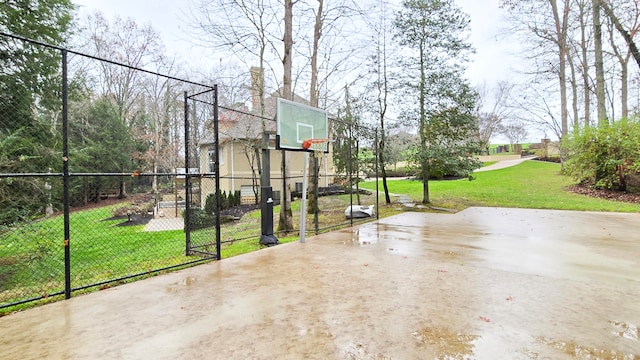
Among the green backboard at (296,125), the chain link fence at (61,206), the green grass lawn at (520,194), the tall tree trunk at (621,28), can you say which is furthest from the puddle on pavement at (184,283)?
the tall tree trunk at (621,28)

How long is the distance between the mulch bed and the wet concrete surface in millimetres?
8168

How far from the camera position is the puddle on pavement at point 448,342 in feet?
A: 6.38

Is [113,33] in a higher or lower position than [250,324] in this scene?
higher

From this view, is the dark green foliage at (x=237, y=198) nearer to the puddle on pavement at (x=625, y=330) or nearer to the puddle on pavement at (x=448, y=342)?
the puddle on pavement at (x=448, y=342)

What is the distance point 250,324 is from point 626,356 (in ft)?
8.16

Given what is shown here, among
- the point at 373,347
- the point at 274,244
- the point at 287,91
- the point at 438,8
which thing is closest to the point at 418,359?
the point at 373,347

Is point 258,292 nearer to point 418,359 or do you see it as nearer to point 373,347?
point 373,347

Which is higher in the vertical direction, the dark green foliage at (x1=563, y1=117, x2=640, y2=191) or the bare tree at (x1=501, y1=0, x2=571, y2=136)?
the bare tree at (x1=501, y1=0, x2=571, y2=136)

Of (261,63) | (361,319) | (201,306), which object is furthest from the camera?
(261,63)

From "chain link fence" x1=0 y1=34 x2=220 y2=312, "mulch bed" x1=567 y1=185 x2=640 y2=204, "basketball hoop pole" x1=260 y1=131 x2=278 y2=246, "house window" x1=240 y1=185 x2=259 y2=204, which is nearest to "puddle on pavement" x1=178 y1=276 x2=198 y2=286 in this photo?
"chain link fence" x1=0 y1=34 x2=220 y2=312

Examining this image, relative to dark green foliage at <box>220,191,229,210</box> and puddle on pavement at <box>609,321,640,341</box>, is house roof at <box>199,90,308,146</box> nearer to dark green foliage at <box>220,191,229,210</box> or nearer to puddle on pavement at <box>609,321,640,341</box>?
dark green foliage at <box>220,191,229,210</box>

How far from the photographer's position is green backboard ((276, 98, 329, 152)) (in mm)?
5322

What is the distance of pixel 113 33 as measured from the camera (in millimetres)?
16172

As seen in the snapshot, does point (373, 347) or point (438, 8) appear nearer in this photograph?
point (373, 347)
